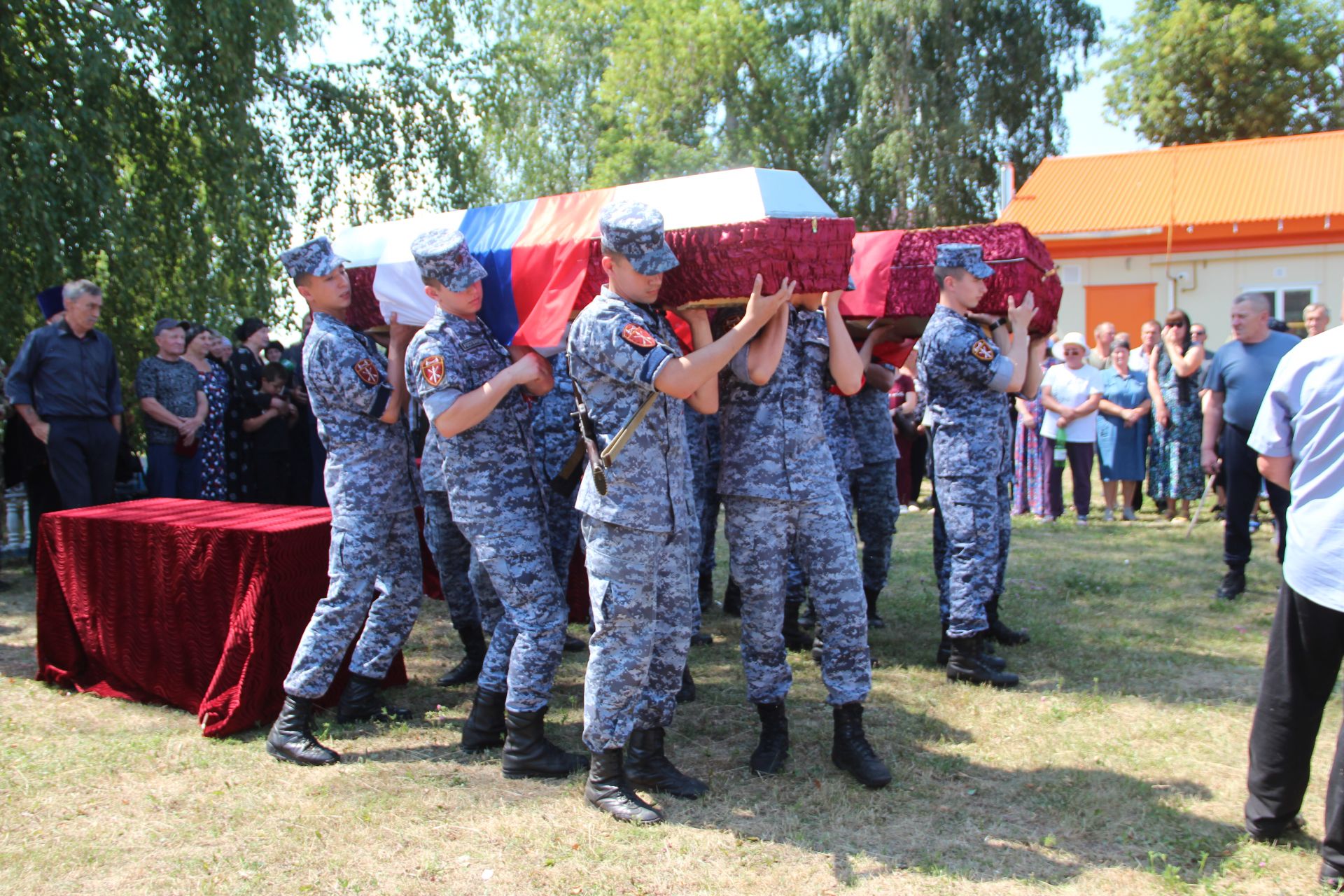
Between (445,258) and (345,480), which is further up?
(445,258)

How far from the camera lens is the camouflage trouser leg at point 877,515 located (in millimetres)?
5492

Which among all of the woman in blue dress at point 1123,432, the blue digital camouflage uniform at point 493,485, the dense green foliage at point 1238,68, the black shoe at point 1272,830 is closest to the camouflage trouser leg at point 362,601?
the blue digital camouflage uniform at point 493,485

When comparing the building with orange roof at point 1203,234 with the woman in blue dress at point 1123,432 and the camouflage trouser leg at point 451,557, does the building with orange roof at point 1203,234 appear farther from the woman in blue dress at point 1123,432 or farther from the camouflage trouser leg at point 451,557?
the camouflage trouser leg at point 451,557

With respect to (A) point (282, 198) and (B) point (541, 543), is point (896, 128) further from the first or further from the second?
(B) point (541, 543)

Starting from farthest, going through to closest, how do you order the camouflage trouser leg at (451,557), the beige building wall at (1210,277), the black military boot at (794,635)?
the beige building wall at (1210,277) < the black military boot at (794,635) < the camouflage trouser leg at (451,557)

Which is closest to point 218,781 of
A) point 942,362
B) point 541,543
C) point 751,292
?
point 541,543

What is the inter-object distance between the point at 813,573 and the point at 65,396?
5.07 metres

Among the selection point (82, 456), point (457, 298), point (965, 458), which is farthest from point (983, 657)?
point (82, 456)

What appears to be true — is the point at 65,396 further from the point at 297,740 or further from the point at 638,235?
the point at 638,235

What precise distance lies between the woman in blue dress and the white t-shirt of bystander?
188mm

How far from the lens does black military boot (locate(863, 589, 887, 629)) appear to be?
5605 millimetres

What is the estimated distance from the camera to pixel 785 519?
3535 mm

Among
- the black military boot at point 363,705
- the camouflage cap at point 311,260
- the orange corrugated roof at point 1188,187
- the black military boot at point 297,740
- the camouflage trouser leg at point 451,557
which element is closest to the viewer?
the black military boot at point 297,740

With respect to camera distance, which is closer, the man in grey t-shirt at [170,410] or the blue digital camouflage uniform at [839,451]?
the blue digital camouflage uniform at [839,451]
